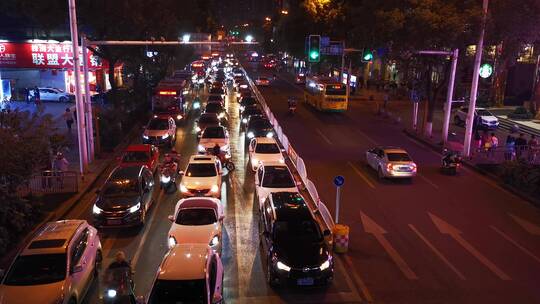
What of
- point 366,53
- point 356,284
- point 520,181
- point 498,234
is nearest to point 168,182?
point 356,284

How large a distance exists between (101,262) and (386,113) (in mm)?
34578

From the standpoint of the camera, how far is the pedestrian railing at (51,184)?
21062mm

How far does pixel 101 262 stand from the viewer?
14539mm

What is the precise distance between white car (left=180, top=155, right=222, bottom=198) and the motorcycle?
761cm

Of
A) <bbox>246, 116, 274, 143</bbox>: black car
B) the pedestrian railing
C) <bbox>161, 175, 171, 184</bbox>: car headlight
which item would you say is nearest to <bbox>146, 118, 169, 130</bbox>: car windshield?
<bbox>246, 116, 274, 143</bbox>: black car

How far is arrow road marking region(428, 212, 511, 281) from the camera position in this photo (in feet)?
47.9

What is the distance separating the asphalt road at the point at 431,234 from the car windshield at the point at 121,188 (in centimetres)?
762

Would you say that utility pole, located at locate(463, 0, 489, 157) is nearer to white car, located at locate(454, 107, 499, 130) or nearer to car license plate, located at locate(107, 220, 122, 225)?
white car, located at locate(454, 107, 499, 130)

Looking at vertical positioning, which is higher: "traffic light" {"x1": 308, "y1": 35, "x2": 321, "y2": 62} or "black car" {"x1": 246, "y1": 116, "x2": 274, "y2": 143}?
"traffic light" {"x1": 308, "y1": 35, "x2": 321, "y2": 62}

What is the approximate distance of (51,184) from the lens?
69.8 feet

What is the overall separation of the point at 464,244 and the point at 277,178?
709 centimetres

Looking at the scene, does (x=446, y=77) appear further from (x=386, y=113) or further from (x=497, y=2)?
(x=386, y=113)

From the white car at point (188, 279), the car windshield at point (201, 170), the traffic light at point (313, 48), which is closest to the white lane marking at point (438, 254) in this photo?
the white car at point (188, 279)

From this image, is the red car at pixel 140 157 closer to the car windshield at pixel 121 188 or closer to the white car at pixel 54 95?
the car windshield at pixel 121 188
